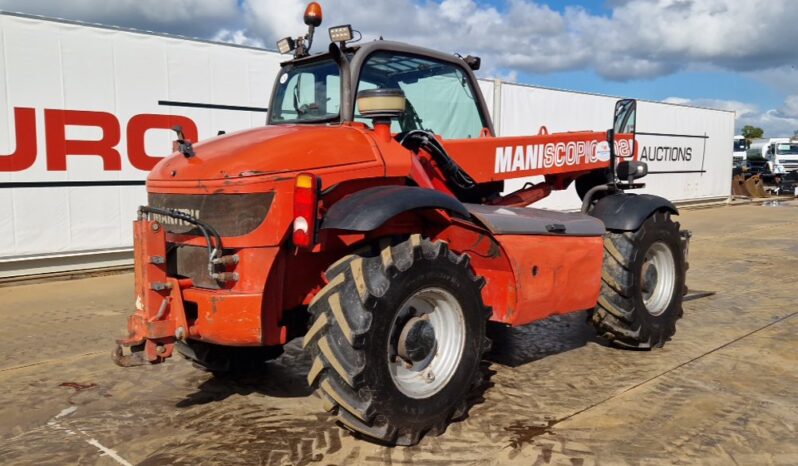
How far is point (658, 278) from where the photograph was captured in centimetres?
553

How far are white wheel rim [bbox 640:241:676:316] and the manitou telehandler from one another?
864 millimetres

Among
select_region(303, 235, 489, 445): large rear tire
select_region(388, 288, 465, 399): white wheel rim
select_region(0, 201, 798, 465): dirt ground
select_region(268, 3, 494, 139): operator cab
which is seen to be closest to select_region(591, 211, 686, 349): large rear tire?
select_region(0, 201, 798, 465): dirt ground

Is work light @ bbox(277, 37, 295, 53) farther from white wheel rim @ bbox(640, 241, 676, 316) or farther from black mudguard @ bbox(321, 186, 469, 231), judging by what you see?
white wheel rim @ bbox(640, 241, 676, 316)

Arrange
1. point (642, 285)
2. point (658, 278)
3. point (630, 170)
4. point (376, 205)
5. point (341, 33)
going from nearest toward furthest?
1. point (376, 205)
2. point (341, 33)
3. point (642, 285)
4. point (658, 278)
5. point (630, 170)

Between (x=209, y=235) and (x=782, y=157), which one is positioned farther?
(x=782, y=157)

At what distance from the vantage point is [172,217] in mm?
3699

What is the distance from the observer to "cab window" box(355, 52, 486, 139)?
14.2 ft

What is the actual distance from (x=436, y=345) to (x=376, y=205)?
0.93m

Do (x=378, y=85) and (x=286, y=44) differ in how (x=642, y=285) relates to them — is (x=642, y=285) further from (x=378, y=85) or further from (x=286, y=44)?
(x=286, y=44)

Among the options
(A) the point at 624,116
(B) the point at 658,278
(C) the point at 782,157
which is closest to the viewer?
(B) the point at 658,278

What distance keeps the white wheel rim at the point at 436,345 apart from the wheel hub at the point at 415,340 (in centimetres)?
4

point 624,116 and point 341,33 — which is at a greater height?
point 341,33

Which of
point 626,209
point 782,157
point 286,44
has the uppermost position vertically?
point 286,44

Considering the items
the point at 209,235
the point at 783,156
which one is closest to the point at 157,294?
the point at 209,235
